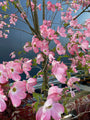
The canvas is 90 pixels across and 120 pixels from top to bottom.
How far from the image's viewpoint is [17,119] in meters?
0.41

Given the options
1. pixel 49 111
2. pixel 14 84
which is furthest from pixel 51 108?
pixel 14 84

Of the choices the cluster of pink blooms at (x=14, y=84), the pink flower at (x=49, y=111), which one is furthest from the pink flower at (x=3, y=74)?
the pink flower at (x=49, y=111)

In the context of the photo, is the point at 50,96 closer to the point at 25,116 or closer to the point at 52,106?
the point at 52,106

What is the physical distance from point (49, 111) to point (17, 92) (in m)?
0.11

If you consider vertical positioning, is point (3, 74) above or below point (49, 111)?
above

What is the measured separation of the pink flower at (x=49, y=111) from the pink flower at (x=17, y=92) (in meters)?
0.07

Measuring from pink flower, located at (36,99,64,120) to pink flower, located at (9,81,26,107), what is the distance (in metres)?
0.07

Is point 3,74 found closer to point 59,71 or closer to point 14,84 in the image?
point 14,84

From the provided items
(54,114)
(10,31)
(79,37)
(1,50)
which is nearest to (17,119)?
(54,114)

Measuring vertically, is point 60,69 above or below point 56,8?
below

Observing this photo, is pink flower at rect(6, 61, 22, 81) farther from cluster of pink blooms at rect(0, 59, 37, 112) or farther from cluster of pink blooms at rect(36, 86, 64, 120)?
cluster of pink blooms at rect(36, 86, 64, 120)

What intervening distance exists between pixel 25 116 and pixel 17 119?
0.03 m

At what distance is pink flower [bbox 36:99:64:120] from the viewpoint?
33 centimetres

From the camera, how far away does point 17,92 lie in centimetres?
37
